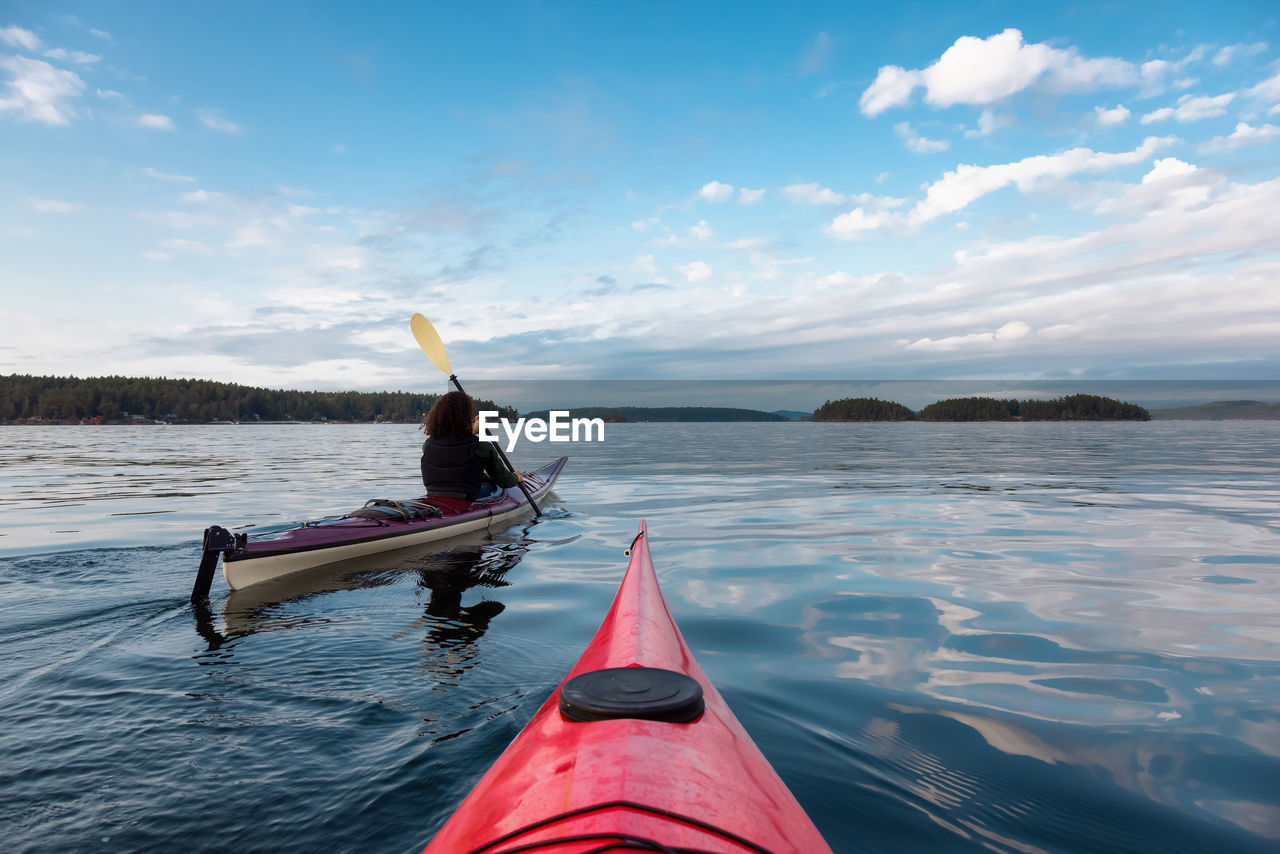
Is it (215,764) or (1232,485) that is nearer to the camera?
(215,764)

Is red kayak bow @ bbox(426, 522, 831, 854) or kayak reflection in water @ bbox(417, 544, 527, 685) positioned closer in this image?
red kayak bow @ bbox(426, 522, 831, 854)

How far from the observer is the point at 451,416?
9.16 metres

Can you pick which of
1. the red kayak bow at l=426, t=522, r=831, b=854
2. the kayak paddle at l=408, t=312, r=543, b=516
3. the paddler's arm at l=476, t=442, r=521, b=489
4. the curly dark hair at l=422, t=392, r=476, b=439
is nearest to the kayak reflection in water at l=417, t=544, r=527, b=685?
the paddler's arm at l=476, t=442, r=521, b=489

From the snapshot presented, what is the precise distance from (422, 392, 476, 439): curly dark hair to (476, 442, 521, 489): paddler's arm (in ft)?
2.14

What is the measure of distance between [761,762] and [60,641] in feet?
18.2

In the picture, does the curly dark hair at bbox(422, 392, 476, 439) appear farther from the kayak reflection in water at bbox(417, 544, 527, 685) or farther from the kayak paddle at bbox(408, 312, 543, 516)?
the kayak paddle at bbox(408, 312, 543, 516)

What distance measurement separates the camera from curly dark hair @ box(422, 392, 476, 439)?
30.0 feet

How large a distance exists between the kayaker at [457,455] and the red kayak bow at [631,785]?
7347mm

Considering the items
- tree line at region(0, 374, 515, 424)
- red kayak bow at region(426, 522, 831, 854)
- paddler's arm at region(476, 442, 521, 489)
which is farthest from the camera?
tree line at region(0, 374, 515, 424)

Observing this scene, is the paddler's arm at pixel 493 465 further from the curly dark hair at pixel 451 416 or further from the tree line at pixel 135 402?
the tree line at pixel 135 402

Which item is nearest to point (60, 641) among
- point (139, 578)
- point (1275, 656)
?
point (139, 578)

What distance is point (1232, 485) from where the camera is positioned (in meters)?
15.2

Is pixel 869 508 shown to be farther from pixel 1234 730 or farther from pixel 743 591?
pixel 1234 730

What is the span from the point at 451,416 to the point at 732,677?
245 inches
